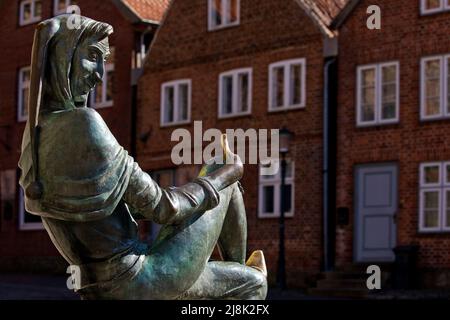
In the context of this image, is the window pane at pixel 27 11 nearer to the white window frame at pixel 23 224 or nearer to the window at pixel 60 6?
the window at pixel 60 6

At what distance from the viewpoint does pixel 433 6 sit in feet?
76.9

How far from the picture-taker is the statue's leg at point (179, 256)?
4375 mm

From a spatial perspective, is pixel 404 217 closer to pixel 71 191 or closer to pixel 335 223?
pixel 335 223

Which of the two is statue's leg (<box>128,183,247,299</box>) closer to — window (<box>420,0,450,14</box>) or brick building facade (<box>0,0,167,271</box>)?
window (<box>420,0,450,14</box>)

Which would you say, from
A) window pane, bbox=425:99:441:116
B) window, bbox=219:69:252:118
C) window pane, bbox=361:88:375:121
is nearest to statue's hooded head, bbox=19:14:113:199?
window pane, bbox=425:99:441:116

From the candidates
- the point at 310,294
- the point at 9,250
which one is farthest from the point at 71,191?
the point at 9,250

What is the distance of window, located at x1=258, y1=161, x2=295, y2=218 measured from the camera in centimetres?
2538

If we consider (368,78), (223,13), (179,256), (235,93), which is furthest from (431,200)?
(179,256)

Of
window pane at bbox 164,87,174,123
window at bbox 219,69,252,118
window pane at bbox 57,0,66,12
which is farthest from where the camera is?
window pane at bbox 57,0,66,12

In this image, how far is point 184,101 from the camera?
94.1ft

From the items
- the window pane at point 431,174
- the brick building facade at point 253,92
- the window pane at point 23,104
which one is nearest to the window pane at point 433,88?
the window pane at point 431,174

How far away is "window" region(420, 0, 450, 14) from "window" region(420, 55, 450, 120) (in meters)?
Answer: 1.02

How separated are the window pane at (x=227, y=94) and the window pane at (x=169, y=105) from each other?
1.93 meters

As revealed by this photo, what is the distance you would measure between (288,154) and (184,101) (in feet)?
14.2
